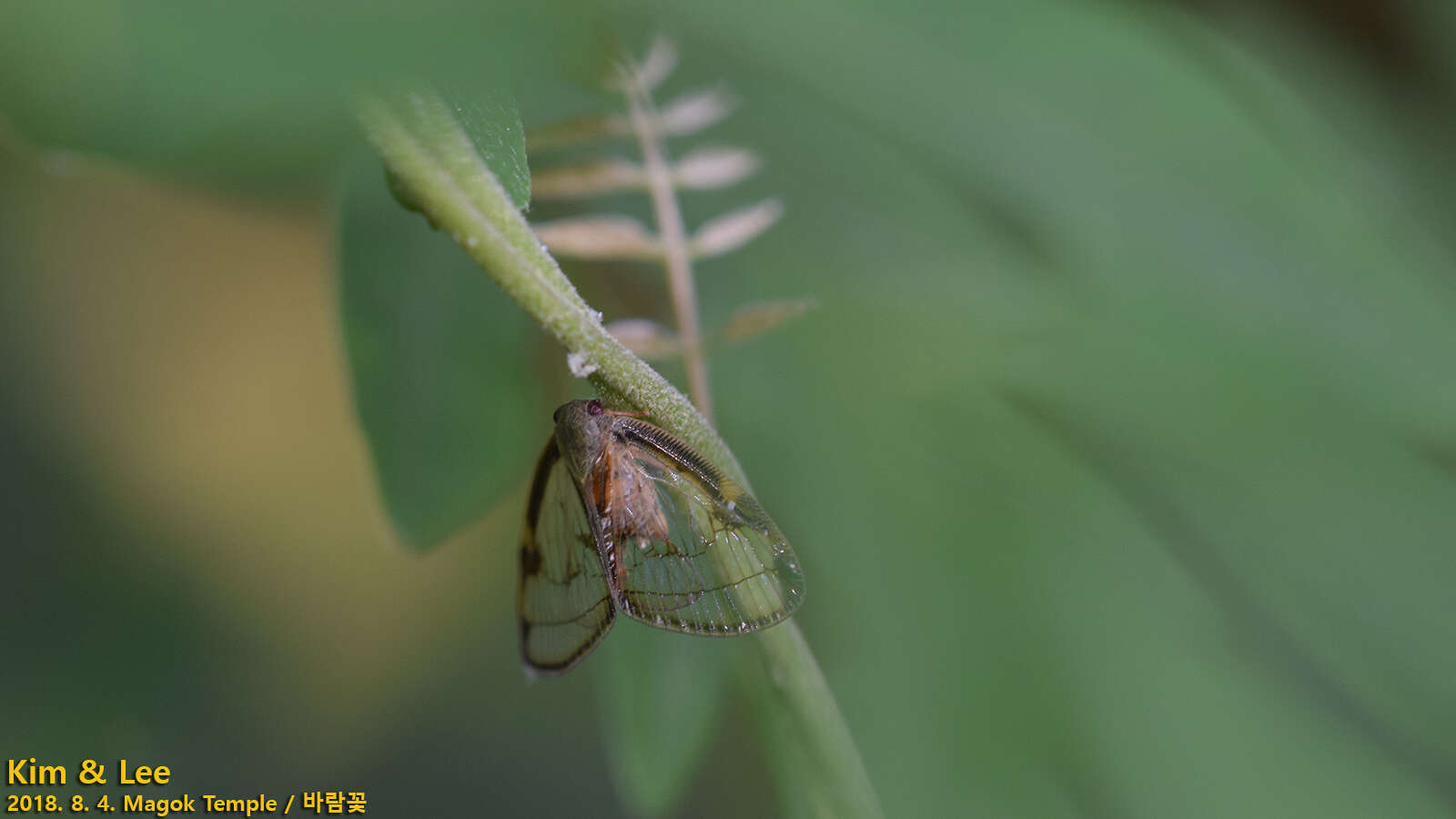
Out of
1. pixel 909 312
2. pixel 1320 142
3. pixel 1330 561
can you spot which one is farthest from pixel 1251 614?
pixel 1320 142

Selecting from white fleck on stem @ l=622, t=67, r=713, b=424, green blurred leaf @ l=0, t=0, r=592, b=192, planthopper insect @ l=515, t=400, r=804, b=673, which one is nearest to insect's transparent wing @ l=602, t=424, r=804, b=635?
planthopper insect @ l=515, t=400, r=804, b=673

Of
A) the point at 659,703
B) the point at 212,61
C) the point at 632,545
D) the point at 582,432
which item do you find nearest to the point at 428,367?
the point at 582,432

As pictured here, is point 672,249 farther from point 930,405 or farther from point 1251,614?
point 1251,614

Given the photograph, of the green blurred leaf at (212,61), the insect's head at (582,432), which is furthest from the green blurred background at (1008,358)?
the insect's head at (582,432)

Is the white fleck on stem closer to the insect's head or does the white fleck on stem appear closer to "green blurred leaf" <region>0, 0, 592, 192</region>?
the insect's head

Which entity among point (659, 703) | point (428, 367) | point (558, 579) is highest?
point (428, 367)

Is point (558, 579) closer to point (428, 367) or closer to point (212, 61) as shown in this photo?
point (428, 367)
